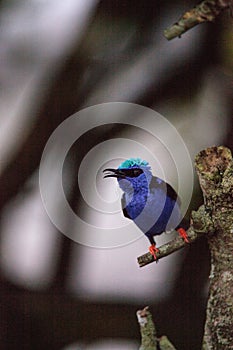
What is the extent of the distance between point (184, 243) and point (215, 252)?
3 centimetres

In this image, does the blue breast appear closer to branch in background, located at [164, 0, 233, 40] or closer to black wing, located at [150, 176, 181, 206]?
black wing, located at [150, 176, 181, 206]

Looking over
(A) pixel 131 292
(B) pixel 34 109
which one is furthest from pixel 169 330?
(B) pixel 34 109

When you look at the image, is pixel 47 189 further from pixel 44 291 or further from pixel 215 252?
pixel 215 252

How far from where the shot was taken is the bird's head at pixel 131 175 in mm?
459

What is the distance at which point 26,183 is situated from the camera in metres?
0.79

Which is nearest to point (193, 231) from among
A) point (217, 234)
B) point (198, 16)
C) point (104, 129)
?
point (217, 234)

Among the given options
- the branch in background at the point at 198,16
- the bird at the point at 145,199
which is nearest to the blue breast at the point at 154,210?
the bird at the point at 145,199

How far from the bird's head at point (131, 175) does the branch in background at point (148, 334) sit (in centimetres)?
9

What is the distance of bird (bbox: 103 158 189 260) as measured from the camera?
461 millimetres

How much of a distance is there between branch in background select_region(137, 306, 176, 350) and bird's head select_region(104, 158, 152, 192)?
0.31 feet

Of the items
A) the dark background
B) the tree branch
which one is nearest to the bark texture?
the tree branch

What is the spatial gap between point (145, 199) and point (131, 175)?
0.07 feet

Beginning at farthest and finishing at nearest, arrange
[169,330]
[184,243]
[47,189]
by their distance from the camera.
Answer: [47,189] → [169,330] → [184,243]

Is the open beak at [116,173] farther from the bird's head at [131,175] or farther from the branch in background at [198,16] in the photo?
the branch in background at [198,16]
